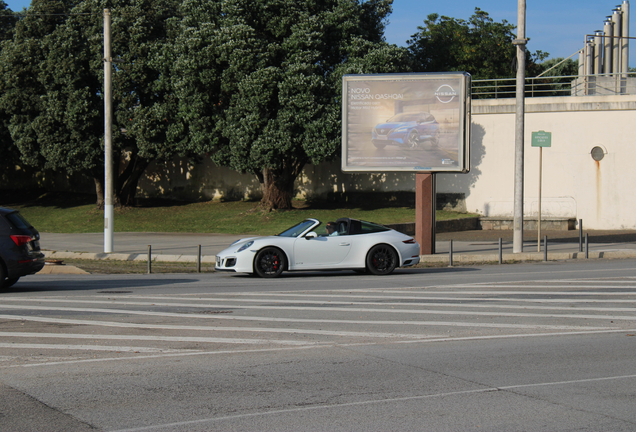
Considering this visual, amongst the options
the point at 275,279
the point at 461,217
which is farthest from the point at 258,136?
the point at 275,279

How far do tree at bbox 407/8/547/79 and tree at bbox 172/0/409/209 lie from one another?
16714 mm

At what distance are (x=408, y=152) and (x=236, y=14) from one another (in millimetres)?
16194

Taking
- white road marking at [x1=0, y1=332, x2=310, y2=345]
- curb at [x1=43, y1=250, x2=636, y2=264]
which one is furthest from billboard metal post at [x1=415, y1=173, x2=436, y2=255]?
white road marking at [x1=0, y1=332, x2=310, y2=345]

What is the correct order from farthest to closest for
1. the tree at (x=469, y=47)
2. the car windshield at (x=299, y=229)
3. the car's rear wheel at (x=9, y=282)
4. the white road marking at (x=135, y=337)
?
the tree at (x=469, y=47)
the car windshield at (x=299, y=229)
the car's rear wheel at (x=9, y=282)
the white road marking at (x=135, y=337)

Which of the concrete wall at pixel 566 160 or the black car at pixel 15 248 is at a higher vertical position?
the concrete wall at pixel 566 160

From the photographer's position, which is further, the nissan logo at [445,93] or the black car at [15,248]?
the nissan logo at [445,93]

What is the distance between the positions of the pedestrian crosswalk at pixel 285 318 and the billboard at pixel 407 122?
25.9 feet

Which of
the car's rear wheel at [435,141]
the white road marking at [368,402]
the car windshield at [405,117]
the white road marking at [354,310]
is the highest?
the car windshield at [405,117]

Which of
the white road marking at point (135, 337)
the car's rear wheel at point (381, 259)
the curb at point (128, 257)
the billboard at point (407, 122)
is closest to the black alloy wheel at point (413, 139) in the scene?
the billboard at point (407, 122)

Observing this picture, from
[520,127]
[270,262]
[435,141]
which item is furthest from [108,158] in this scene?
[520,127]

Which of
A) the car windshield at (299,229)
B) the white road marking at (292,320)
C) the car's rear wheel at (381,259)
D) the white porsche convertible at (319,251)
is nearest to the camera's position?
the white road marking at (292,320)

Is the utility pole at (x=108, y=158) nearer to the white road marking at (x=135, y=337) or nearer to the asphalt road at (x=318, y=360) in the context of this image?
the asphalt road at (x=318, y=360)

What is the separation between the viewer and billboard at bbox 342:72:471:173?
66.2 ft

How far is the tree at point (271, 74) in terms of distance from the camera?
31672mm
